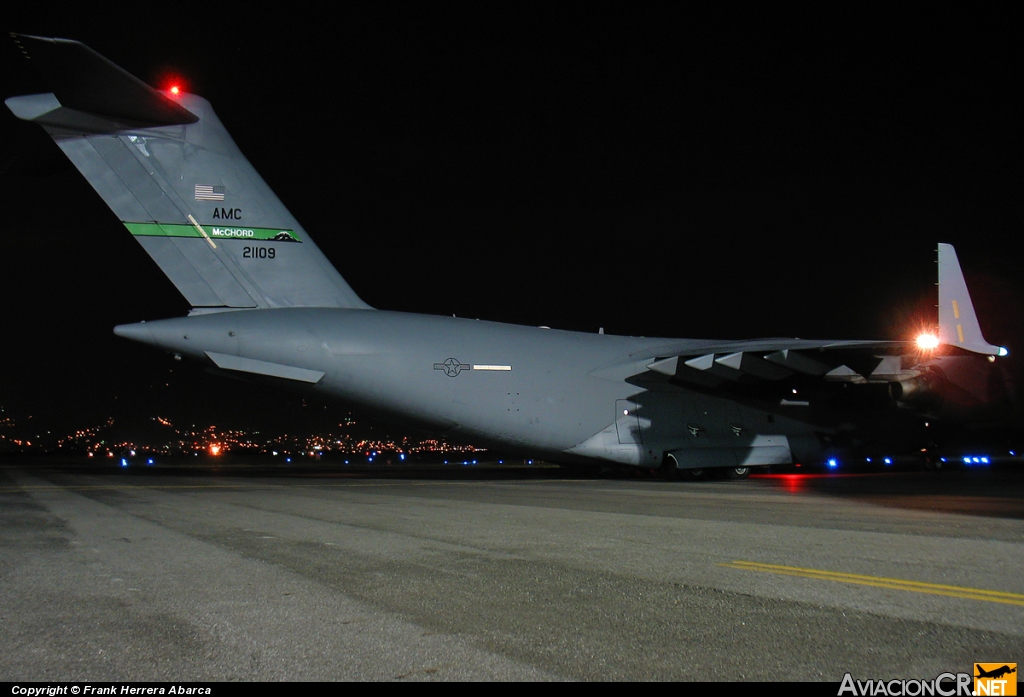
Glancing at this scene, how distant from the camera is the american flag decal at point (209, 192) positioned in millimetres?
14344

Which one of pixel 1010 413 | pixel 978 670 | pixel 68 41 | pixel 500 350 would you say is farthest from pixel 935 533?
pixel 1010 413

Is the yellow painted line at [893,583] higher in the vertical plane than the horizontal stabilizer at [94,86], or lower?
lower

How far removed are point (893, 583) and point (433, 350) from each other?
38.9ft

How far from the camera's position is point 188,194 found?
14297mm

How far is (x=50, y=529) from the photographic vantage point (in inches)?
282

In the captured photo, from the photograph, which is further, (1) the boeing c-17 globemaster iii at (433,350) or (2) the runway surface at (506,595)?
(1) the boeing c-17 globemaster iii at (433,350)

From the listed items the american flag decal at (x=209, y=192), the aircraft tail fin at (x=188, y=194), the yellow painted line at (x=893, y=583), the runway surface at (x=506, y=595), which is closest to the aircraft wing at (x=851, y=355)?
the runway surface at (x=506, y=595)

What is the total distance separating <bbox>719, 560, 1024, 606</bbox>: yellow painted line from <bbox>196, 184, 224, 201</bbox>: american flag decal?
12.4m

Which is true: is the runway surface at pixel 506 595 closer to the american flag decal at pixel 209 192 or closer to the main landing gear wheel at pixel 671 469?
the american flag decal at pixel 209 192

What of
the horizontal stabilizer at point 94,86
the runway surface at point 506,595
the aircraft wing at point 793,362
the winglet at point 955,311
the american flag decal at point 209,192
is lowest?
the runway surface at point 506,595

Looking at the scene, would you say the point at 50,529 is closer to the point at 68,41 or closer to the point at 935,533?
the point at 68,41

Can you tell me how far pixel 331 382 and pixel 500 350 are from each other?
11.9 ft

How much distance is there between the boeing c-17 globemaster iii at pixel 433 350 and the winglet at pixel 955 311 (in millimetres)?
33

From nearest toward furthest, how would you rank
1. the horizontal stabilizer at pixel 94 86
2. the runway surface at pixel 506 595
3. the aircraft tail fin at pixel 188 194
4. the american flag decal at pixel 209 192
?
the runway surface at pixel 506 595, the horizontal stabilizer at pixel 94 86, the aircraft tail fin at pixel 188 194, the american flag decal at pixel 209 192
